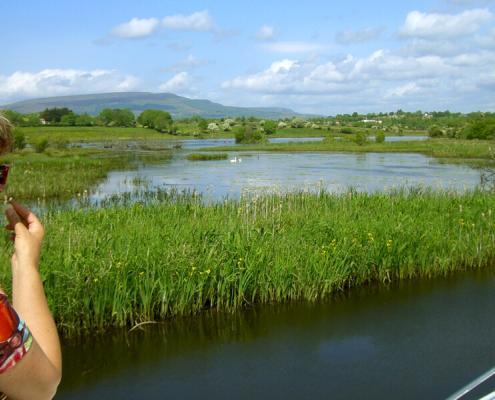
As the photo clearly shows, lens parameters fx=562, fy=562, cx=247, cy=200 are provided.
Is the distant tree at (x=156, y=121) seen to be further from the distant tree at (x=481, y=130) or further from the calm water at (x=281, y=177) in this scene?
the calm water at (x=281, y=177)

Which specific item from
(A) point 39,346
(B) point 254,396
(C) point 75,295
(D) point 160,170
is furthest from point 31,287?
(D) point 160,170

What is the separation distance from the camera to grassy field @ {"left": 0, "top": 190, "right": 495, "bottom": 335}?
237 inches

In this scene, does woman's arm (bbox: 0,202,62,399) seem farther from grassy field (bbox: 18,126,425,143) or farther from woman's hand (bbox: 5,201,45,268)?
grassy field (bbox: 18,126,425,143)

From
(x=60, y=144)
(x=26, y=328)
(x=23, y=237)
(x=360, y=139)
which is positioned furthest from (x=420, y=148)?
(x=26, y=328)

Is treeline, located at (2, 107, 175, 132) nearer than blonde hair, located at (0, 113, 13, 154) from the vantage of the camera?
No

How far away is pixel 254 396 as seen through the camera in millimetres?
4938

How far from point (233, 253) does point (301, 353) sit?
160cm

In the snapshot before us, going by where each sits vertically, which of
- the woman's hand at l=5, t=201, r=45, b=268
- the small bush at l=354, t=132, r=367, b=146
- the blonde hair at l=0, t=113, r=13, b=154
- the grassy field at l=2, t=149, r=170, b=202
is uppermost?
the blonde hair at l=0, t=113, r=13, b=154

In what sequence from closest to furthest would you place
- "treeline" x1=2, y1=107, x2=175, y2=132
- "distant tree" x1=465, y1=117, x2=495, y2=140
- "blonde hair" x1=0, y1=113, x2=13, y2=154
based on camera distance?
"blonde hair" x1=0, y1=113, x2=13, y2=154
"distant tree" x1=465, y1=117, x2=495, y2=140
"treeline" x1=2, y1=107, x2=175, y2=132

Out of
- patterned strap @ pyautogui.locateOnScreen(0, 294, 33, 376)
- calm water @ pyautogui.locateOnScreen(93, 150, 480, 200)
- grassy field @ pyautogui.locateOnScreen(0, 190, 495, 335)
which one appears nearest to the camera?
patterned strap @ pyautogui.locateOnScreen(0, 294, 33, 376)

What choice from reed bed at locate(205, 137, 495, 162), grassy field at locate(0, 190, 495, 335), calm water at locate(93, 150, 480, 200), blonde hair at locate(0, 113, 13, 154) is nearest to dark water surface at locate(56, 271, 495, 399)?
grassy field at locate(0, 190, 495, 335)

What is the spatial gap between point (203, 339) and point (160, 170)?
1958 cm

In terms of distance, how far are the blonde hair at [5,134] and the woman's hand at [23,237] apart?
142 mm

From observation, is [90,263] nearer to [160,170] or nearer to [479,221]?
[479,221]
